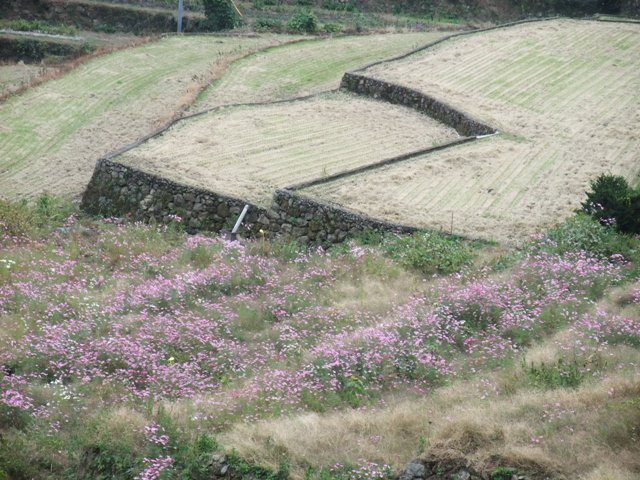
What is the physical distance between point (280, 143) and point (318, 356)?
11.7 metres

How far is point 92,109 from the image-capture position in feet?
98.6

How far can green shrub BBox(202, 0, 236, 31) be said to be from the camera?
144ft

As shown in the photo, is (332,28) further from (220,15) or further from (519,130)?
(519,130)

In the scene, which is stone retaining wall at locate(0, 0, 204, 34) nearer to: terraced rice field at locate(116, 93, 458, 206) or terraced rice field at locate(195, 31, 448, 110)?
terraced rice field at locate(195, 31, 448, 110)

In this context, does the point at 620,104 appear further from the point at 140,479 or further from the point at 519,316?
the point at 140,479

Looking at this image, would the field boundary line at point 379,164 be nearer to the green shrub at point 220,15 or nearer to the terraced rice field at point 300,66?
the terraced rice field at point 300,66

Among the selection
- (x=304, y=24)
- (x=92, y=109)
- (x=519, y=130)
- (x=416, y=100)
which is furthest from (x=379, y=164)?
(x=304, y=24)

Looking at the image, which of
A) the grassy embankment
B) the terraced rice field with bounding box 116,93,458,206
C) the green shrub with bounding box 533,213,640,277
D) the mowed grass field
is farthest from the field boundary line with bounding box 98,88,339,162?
the green shrub with bounding box 533,213,640,277

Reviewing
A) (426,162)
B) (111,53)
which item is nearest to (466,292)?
(426,162)

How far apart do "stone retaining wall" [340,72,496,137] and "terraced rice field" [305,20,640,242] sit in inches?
18.1

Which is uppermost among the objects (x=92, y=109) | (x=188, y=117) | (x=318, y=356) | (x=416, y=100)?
(x=416, y=100)

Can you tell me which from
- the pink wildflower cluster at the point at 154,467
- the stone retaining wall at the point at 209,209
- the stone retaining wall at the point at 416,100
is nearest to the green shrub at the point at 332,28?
the stone retaining wall at the point at 416,100

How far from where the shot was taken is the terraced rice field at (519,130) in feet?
64.8

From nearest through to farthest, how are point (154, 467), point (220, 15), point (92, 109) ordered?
point (154, 467) < point (92, 109) < point (220, 15)
